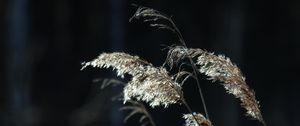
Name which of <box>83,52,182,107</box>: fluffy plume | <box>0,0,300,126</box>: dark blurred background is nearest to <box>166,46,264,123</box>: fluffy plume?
<box>83,52,182,107</box>: fluffy plume

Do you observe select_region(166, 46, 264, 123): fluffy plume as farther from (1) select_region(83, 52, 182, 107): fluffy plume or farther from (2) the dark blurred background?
(2) the dark blurred background

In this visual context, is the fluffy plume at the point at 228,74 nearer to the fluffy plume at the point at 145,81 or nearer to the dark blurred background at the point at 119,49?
the fluffy plume at the point at 145,81

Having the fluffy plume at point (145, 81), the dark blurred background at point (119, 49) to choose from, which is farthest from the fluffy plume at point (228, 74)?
the dark blurred background at point (119, 49)

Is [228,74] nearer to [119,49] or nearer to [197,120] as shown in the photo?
[197,120]

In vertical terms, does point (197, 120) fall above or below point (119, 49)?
above

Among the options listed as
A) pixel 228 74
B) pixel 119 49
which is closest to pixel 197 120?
pixel 228 74
